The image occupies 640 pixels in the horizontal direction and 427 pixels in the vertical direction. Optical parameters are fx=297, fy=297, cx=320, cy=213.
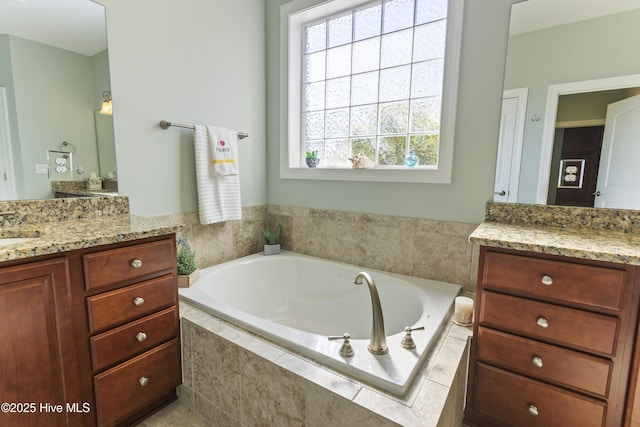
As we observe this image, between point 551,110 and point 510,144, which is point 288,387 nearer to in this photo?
point 510,144

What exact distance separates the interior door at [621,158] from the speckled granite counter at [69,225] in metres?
2.06

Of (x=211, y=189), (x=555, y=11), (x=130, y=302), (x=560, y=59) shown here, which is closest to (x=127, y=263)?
(x=130, y=302)

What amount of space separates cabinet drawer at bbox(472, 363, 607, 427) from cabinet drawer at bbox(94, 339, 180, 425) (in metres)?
1.45

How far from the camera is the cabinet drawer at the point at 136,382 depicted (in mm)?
1237

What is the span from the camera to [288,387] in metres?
1.11

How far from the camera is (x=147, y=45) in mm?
1730

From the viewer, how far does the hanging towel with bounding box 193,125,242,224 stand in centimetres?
199

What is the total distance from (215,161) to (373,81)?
129cm

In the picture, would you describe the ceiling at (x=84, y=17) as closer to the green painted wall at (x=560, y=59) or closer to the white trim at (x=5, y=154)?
the green painted wall at (x=560, y=59)

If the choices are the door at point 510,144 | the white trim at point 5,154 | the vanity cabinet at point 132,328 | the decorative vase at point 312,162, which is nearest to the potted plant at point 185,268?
the vanity cabinet at point 132,328

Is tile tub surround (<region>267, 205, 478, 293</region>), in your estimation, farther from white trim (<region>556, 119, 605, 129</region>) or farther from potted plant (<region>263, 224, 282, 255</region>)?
white trim (<region>556, 119, 605, 129</region>)

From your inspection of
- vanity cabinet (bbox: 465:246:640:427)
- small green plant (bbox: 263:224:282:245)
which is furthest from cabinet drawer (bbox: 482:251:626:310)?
small green plant (bbox: 263:224:282:245)

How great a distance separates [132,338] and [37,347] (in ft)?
1.07

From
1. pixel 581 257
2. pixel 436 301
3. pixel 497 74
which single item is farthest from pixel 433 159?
pixel 581 257
